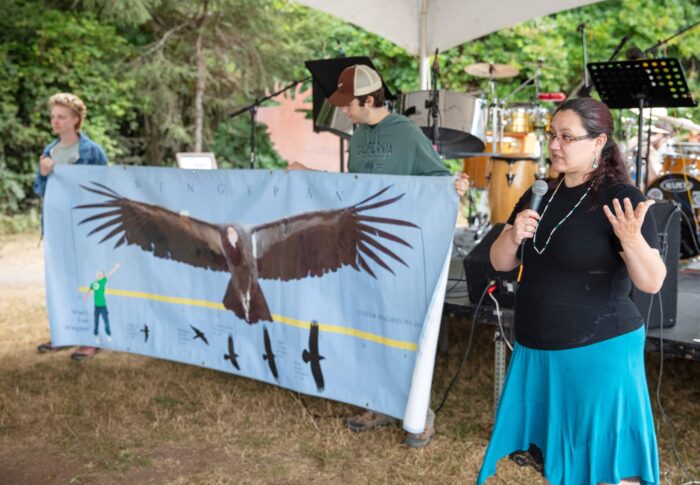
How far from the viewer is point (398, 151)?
3.54m

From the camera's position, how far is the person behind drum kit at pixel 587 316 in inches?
85.1

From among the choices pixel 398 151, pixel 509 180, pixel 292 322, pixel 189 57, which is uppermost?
pixel 189 57

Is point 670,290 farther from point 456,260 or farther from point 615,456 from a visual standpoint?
point 456,260

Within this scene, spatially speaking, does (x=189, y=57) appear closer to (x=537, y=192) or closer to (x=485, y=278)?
(x=485, y=278)

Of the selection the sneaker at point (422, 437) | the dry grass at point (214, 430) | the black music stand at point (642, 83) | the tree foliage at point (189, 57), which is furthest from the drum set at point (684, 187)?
the tree foliage at point (189, 57)

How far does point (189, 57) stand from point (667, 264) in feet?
35.7

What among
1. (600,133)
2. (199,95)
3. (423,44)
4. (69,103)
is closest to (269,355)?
(600,133)

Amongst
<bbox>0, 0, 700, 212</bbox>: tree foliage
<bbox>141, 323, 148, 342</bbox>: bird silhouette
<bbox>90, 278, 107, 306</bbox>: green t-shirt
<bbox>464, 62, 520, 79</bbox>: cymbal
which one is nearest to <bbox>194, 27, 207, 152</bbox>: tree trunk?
<bbox>0, 0, 700, 212</bbox>: tree foliage

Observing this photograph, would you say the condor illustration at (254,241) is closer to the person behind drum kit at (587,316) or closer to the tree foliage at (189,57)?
the person behind drum kit at (587,316)

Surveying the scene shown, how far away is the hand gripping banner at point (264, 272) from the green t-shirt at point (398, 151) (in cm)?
29

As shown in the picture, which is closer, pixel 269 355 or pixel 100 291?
pixel 269 355

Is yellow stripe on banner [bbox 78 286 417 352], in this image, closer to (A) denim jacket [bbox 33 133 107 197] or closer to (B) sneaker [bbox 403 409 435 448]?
(B) sneaker [bbox 403 409 435 448]

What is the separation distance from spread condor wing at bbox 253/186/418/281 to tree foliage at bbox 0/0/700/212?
836cm

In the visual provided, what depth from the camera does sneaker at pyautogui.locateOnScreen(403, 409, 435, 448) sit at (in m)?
3.51
